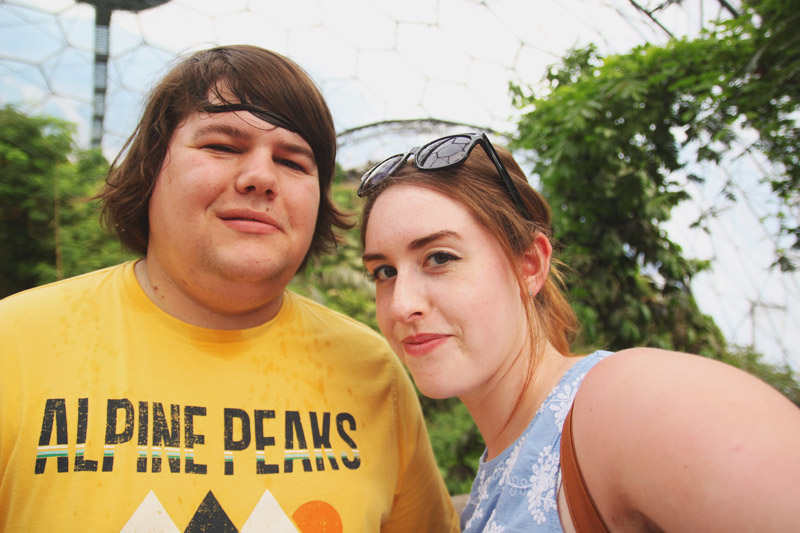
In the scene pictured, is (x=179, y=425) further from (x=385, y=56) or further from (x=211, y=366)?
(x=385, y=56)

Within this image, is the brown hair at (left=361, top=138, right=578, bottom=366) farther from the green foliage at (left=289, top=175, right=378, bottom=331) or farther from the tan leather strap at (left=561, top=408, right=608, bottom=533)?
the green foliage at (left=289, top=175, right=378, bottom=331)

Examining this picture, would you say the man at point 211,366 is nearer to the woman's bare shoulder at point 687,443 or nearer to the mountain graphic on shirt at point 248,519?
the mountain graphic on shirt at point 248,519

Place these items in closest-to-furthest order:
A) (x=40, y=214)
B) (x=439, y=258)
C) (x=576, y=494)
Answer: (x=576, y=494) < (x=439, y=258) < (x=40, y=214)

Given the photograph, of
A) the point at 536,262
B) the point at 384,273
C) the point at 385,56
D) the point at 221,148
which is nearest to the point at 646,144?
the point at 536,262

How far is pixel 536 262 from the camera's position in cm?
152

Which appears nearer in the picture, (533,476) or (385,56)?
(533,476)

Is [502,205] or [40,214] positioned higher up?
[502,205]

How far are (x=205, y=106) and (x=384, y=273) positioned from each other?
0.83 meters

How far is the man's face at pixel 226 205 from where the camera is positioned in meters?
1.44

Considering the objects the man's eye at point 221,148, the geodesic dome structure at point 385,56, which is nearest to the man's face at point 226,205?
the man's eye at point 221,148

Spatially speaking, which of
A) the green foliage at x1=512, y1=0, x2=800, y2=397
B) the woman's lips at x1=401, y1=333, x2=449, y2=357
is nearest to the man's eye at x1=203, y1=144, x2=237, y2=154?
the woman's lips at x1=401, y1=333, x2=449, y2=357

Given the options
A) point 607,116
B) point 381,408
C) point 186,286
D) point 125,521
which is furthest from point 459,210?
point 607,116

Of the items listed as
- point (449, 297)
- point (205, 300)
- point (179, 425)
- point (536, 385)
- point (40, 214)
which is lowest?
point (40, 214)

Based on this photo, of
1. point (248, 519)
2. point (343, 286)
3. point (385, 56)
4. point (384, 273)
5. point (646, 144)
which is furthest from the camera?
point (385, 56)
